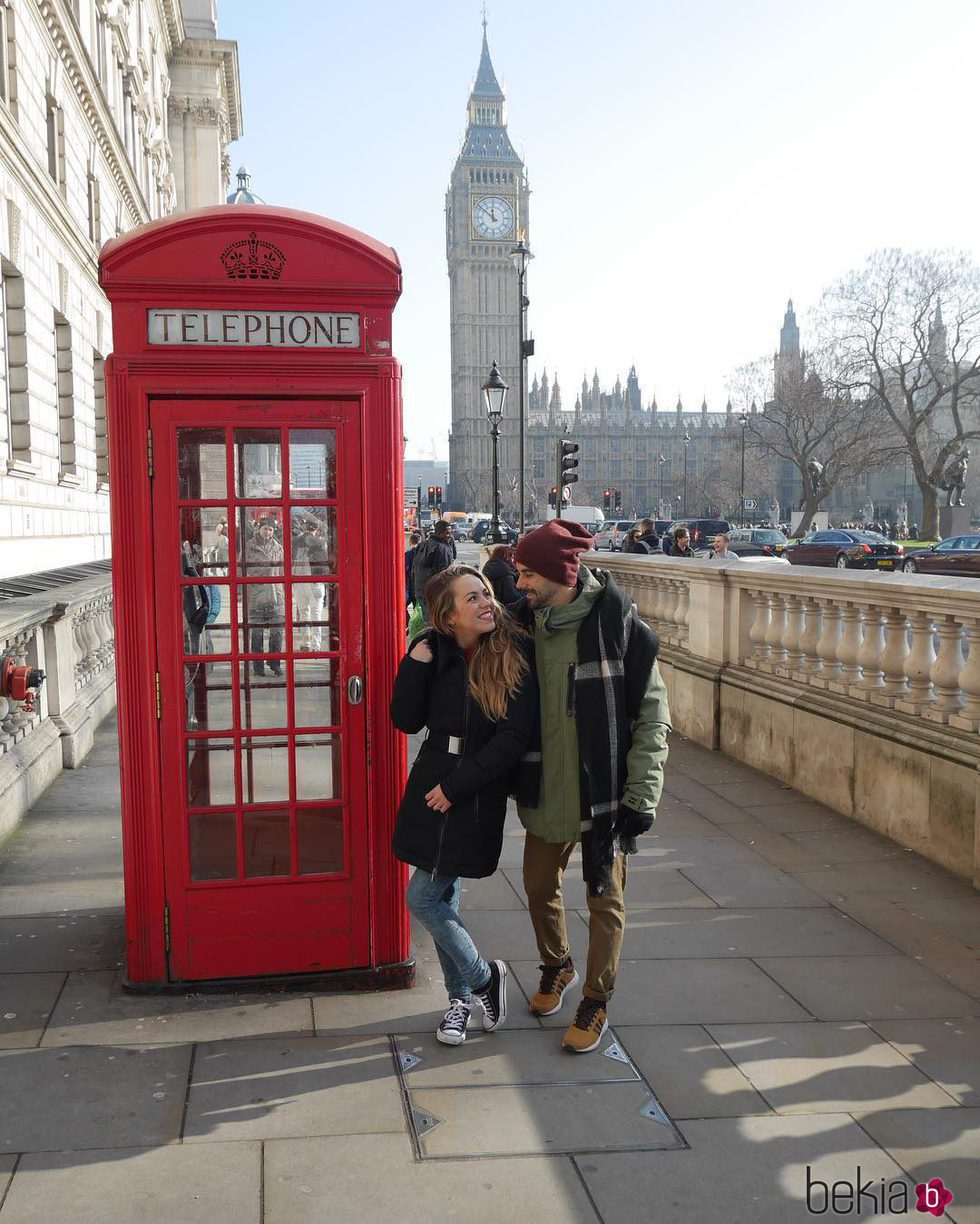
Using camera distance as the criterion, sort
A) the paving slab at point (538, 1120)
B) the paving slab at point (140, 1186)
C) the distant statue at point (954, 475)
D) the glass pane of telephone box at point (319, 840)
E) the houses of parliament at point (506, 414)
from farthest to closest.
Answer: the houses of parliament at point (506, 414)
the distant statue at point (954, 475)
the glass pane of telephone box at point (319, 840)
the paving slab at point (538, 1120)
the paving slab at point (140, 1186)

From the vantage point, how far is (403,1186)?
123 inches

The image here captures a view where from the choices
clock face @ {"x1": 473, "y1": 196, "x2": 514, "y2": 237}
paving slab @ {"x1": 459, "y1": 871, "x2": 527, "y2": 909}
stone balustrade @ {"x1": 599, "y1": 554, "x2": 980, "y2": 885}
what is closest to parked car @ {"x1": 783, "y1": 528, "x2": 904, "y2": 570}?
stone balustrade @ {"x1": 599, "y1": 554, "x2": 980, "y2": 885}

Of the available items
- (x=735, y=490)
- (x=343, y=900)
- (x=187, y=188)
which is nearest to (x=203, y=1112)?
(x=343, y=900)

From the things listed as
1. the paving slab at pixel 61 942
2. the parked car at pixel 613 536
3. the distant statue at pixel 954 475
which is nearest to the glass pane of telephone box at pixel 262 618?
the paving slab at pixel 61 942

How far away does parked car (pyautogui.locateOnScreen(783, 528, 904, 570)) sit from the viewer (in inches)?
1392

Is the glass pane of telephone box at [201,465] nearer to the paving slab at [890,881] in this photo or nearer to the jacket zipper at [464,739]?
the jacket zipper at [464,739]

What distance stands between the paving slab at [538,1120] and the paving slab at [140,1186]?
21.2 inches

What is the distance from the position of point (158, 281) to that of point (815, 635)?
210 inches

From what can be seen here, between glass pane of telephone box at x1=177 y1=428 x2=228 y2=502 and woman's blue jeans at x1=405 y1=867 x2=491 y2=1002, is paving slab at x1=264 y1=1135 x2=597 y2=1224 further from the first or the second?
glass pane of telephone box at x1=177 y1=428 x2=228 y2=502

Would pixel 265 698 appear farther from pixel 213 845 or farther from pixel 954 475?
pixel 954 475

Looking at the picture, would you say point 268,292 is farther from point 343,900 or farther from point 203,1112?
point 203,1112

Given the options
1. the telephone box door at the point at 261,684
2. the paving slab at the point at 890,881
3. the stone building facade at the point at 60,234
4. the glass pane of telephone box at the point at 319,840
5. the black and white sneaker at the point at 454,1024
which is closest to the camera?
the black and white sneaker at the point at 454,1024

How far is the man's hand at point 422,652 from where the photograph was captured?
3988 millimetres

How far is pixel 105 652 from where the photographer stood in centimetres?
1138
